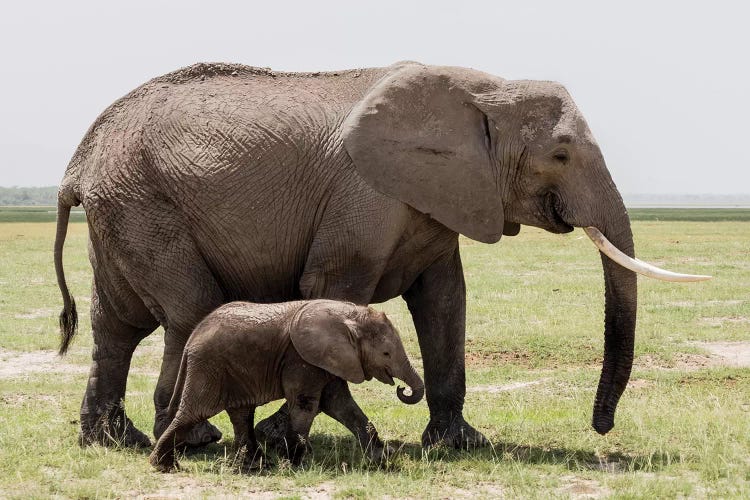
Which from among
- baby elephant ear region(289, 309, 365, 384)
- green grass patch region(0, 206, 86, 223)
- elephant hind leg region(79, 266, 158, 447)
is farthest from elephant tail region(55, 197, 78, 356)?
green grass patch region(0, 206, 86, 223)

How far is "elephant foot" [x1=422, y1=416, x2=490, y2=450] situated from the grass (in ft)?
0.59

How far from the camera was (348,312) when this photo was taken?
276 inches

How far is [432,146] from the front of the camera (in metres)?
7.73

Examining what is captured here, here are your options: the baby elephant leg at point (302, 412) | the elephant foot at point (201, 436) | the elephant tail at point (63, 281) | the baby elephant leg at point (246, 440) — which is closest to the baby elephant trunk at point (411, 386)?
the baby elephant leg at point (302, 412)

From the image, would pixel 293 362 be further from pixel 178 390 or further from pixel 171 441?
pixel 171 441

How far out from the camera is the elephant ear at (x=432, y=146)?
299 inches

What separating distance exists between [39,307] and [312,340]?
12622 mm

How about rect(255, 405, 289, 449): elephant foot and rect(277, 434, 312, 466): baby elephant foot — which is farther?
rect(255, 405, 289, 449): elephant foot

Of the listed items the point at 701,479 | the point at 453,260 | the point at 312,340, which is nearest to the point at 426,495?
the point at 312,340

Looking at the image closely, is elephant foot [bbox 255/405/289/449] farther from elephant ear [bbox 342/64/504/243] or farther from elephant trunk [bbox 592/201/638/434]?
elephant trunk [bbox 592/201/638/434]

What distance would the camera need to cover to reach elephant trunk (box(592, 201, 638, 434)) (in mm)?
7656

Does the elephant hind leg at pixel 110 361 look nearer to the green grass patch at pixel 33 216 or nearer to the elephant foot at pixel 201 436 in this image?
the elephant foot at pixel 201 436

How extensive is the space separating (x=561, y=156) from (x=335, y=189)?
1.61 m

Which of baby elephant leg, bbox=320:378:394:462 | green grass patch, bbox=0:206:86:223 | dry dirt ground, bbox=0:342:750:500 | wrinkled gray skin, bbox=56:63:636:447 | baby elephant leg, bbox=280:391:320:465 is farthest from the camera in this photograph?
green grass patch, bbox=0:206:86:223
